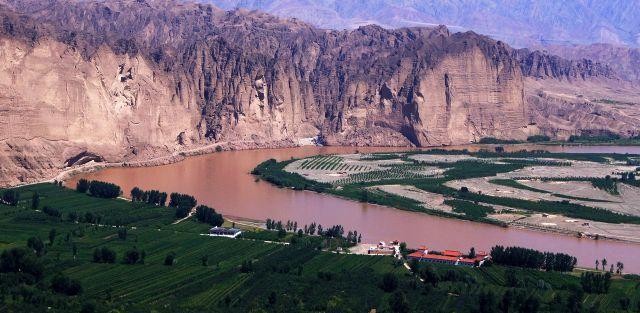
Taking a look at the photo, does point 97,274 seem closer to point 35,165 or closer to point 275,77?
point 35,165

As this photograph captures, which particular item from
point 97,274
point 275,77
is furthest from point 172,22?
point 97,274

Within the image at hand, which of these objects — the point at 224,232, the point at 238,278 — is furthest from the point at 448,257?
the point at 224,232

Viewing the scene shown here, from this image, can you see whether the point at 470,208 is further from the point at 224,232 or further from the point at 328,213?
the point at 224,232

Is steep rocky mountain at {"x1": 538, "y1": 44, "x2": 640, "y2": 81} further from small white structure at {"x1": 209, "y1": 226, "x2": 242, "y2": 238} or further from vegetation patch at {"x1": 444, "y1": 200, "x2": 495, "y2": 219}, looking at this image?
small white structure at {"x1": 209, "y1": 226, "x2": 242, "y2": 238}

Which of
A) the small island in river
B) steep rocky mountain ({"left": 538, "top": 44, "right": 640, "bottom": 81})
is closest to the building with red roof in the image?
the small island in river

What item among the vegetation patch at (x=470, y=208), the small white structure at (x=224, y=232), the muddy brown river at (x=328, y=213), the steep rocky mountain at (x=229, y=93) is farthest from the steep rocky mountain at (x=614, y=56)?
the small white structure at (x=224, y=232)

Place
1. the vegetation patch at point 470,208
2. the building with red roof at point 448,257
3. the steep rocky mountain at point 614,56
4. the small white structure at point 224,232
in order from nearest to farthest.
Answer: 1. the building with red roof at point 448,257
2. the small white structure at point 224,232
3. the vegetation patch at point 470,208
4. the steep rocky mountain at point 614,56

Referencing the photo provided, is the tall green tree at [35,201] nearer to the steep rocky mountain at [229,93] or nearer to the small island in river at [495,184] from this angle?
the steep rocky mountain at [229,93]
